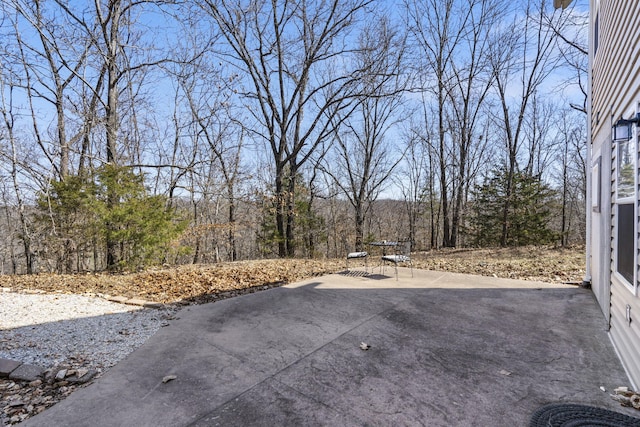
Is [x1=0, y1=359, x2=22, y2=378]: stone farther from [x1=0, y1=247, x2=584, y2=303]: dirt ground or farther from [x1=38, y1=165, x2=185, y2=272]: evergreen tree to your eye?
[x1=38, y1=165, x2=185, y2=272]: evergreen tree

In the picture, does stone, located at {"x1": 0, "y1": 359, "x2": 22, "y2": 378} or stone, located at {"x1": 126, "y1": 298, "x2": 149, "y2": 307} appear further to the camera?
stone, located at {"x1": 126, "y1": 298, "x2": 149, "y2": 307}

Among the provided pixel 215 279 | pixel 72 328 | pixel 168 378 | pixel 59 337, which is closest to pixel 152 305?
pixel 72 328

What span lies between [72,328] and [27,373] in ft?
3.54

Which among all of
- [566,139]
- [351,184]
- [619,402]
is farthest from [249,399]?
[566,139]

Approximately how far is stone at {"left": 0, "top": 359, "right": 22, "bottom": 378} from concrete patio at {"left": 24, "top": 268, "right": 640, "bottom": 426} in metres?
0.72


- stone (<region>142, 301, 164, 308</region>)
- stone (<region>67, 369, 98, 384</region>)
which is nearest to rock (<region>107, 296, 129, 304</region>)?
stone (<region>142, 301, 164, 308</region>)

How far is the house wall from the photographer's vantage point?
89.9 inches

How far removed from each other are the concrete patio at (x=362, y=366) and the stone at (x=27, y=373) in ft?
1.65

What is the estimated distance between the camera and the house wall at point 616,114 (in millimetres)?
2283

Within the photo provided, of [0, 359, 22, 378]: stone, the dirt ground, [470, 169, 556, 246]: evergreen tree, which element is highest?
→ [470, 169, 556, 246]: evergreen tree

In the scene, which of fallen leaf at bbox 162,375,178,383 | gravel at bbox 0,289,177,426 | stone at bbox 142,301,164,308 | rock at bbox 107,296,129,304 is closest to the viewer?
gravel at bbox 0,289,177,426

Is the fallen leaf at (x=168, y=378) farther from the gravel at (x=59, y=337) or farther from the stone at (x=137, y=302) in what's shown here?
the stone at (x=137, y=302)

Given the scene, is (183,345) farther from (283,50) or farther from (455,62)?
(455,62)

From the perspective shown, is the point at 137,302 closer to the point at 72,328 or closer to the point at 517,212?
the point at 72,328
